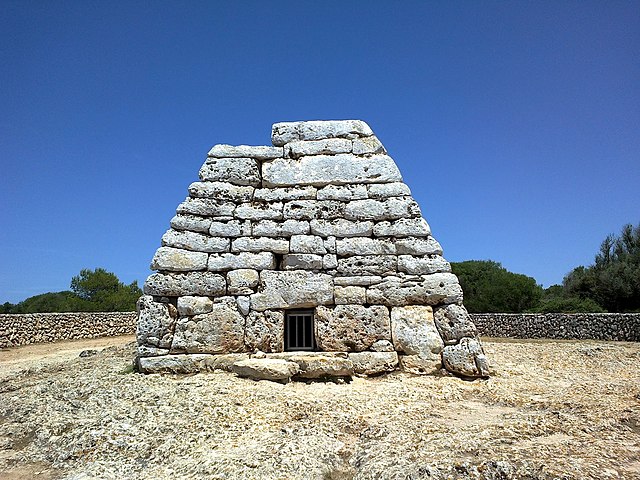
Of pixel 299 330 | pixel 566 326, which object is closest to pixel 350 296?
pixel 299 330

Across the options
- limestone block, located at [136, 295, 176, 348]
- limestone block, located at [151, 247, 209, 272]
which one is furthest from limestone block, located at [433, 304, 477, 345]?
limestone block, located at [136, 295, 176, 348]

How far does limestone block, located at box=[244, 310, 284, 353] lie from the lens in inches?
245

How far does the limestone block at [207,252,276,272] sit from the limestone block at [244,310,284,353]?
27.5 inches

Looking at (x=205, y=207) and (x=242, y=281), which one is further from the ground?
Answer: (x=205, y=207)

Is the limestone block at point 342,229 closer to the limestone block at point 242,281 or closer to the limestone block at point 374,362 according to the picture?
the limestone block at point 242,281

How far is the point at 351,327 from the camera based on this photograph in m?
6.23

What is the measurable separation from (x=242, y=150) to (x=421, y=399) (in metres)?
4.66

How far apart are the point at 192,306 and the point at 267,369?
1.51 m

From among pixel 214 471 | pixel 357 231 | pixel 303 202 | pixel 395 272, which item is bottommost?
pixel 214 471

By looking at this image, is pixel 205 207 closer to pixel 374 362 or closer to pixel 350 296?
pixel 350 296

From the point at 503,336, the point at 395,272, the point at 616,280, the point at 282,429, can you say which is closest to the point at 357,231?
the point at 395,272

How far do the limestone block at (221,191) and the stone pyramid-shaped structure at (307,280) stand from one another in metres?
0.02

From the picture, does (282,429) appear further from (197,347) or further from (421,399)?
(197,347)

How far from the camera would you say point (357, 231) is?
6562mm
